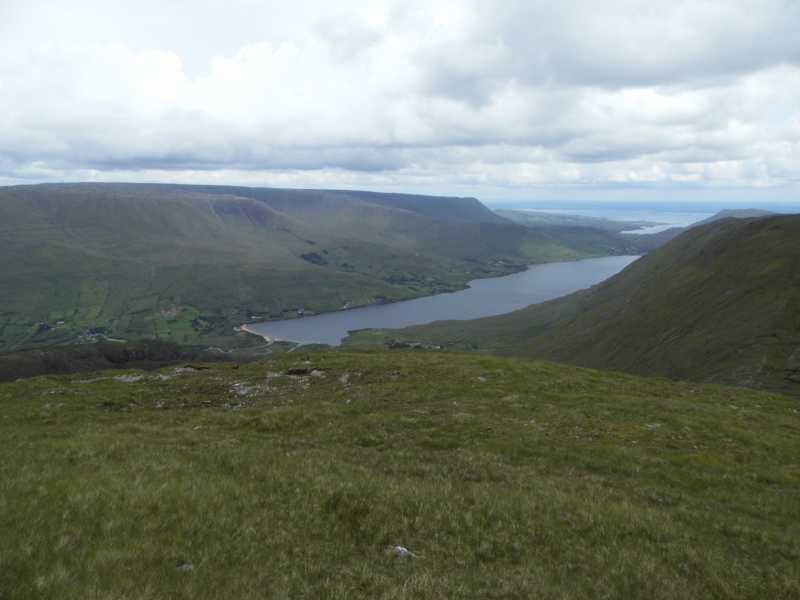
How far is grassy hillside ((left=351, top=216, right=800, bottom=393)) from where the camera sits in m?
78.0

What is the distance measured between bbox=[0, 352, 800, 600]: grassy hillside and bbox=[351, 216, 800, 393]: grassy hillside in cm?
5326

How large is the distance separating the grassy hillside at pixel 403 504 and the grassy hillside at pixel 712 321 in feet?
175

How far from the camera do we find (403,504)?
1309cm

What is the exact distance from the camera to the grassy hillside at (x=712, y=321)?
78.0m

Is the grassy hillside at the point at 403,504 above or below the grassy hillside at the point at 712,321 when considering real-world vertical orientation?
above

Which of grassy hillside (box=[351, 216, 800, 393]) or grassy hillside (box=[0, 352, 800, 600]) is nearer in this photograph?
grassy hillside (box=[0, 352, 800, 600])

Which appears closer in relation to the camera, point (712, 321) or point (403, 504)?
point (403, 504)

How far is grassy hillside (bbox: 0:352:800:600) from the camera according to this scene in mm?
9312

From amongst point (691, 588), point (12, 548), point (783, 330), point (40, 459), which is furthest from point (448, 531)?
→ point (783, 330)

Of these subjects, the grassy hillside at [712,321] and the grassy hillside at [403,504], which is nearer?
the grassy hillside at [403,504]

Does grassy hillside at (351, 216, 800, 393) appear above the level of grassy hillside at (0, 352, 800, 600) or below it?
below

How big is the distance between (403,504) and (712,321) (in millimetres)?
113456

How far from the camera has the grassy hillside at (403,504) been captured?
931 cm

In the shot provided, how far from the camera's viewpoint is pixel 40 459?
50.6ft
